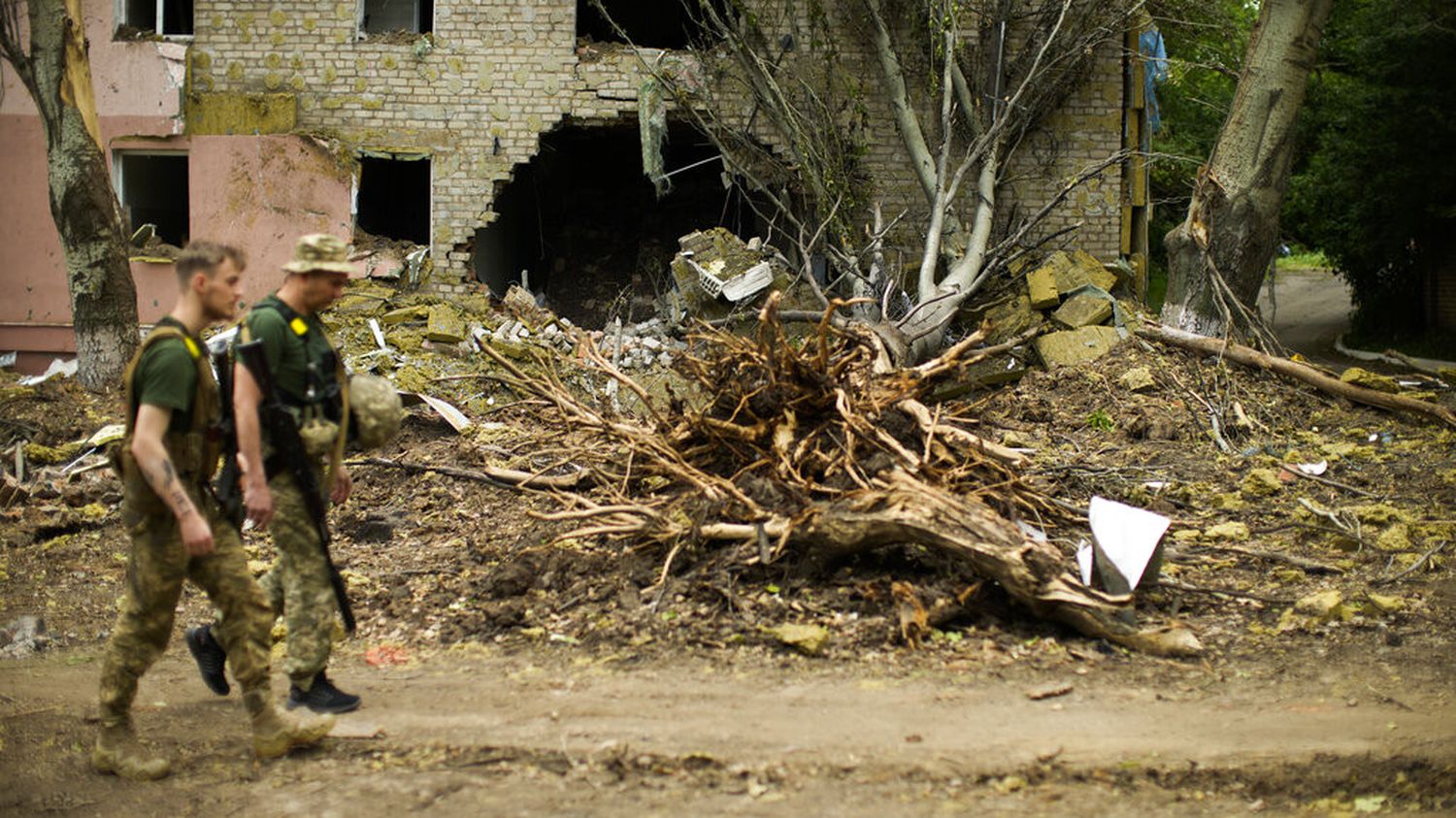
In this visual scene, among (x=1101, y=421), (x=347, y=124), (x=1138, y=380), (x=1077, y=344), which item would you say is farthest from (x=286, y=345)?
(x=347, y=124)

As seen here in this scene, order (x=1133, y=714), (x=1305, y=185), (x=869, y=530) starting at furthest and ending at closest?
(x=1305, y=185) → (x=869, y=530) → (x=1133, y=714)

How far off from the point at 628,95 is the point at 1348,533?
31.7ft

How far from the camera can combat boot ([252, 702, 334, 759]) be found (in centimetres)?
395

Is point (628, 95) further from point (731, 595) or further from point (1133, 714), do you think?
point (1133, 714)

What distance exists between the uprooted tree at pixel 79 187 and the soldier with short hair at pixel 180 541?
8268 millimetres

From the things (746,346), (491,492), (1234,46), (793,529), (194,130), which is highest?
(1234,46)

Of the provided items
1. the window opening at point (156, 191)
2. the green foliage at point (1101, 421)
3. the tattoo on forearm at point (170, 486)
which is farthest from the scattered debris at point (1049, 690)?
the window opening at point (156, 191)

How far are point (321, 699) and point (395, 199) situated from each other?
12.5 meters

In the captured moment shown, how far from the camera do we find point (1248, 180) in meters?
11.4

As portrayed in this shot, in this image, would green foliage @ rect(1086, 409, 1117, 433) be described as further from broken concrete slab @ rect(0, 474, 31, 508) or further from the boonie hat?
broken concrete slab @ rect(0, 474, 31, 508)

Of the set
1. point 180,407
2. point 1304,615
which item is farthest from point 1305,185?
point 180,407

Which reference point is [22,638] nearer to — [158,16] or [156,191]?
[158,16]

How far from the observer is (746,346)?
6328 millimetres

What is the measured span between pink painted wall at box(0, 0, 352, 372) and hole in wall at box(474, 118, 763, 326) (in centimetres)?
230
